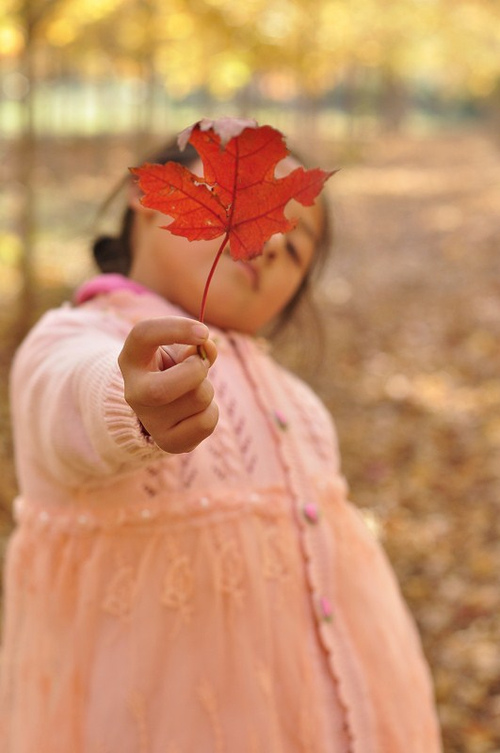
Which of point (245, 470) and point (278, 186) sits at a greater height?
point (278, 186)

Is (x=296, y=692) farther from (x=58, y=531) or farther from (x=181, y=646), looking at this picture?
(x=58, y=531)

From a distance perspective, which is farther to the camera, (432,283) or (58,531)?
(432,283)

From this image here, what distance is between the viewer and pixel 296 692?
1398mm

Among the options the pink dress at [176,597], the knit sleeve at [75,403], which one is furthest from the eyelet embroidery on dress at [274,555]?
the knit sleeve at [75,403]

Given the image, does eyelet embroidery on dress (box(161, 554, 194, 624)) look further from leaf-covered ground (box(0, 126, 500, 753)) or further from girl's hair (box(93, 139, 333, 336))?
leaf-covered ground (box(0, 126, 500, 753))

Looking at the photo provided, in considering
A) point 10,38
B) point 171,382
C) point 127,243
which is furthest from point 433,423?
point 171,382

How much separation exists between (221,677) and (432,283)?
29.1 feet

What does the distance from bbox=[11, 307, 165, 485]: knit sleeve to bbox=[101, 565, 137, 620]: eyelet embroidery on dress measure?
0.19 metres

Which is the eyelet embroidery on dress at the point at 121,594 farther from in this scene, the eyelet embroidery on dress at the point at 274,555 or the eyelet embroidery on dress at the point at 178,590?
the eyelet embroidery on dress at the point at 274,555

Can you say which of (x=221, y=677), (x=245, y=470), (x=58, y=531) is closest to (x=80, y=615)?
(x=58, y=531)

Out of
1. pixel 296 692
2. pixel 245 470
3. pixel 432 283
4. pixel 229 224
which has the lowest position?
pixel 432 283

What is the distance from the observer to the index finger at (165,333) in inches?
32.2

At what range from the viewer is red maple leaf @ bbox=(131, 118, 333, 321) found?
78 centimetres

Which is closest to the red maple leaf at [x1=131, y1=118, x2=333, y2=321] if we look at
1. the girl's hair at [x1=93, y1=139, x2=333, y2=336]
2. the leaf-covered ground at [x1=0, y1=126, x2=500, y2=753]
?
the girl's hair at [x1=93, y1=139, x2=333, y2=336]
